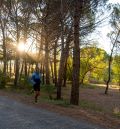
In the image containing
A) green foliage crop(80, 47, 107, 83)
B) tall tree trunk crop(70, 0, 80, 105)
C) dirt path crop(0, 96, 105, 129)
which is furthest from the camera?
green foliage crop(80, 47, 107, 83)

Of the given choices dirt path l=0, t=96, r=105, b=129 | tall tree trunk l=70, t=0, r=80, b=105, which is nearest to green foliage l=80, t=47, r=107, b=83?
tall tree trunk l=70, t=0, r=80, b=105

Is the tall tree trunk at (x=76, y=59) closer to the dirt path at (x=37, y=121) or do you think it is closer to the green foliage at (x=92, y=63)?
the dirt path at (x=37, y=121)

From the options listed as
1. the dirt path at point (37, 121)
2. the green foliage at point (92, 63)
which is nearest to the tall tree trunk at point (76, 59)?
the dirt path at point (37, 121)

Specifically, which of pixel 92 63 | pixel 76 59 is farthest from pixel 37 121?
pixel 92 63

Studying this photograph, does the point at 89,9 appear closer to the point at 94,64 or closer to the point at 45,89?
Answer: the point at 45,89

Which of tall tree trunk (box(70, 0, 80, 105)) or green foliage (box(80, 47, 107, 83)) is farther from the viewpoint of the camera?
green foliage (box(80, 47, 107, 83))

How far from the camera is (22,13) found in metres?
32.5

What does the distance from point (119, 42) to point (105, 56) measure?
29.0 m

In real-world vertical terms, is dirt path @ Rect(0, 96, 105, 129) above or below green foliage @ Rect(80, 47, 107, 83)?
below

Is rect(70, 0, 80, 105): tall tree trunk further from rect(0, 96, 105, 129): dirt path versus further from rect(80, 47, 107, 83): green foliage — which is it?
rect(80, 47, 107, 83): green foliage

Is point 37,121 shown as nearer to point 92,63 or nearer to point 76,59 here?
point 76,59

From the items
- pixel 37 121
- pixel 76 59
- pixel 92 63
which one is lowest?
pixel 37 121

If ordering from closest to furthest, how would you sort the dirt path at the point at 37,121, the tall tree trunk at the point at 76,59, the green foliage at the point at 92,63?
the dirt path at the point at 37,121 → the tall tree trunk at the point at 76,59 → the green foliage at the point at 92,63

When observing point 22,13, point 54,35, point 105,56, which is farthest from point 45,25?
point 105,56
